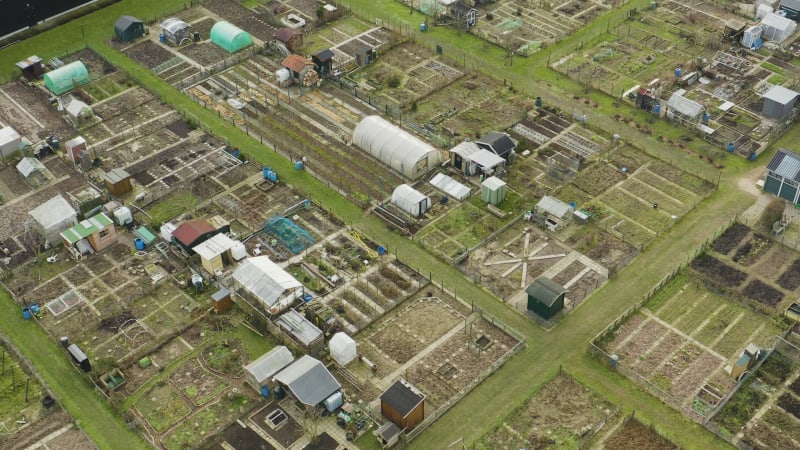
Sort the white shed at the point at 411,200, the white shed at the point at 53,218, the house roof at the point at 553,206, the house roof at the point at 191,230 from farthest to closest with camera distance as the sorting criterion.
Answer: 1. the white shed at the point at 411,200
2. the house roof at the point at 553,206
3. the white shed at the point at 53,218
4. the house roof at the point at 191,230

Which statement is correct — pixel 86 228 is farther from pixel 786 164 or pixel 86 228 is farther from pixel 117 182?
pixel 786 164

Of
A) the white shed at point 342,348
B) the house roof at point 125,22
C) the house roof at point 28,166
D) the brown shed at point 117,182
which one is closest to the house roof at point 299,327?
the white shed at point 342,348

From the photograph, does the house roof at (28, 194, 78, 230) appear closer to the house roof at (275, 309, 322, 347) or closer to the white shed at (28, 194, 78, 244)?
the white shed at (28, 194, 78, 244)

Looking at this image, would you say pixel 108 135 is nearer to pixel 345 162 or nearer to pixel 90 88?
pixel 90 88

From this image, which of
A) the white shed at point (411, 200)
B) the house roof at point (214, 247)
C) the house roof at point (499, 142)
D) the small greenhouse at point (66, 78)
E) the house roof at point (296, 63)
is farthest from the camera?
the small greenhouse at point (66, 78)

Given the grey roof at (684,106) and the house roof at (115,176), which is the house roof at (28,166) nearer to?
the house roof at (115,176)

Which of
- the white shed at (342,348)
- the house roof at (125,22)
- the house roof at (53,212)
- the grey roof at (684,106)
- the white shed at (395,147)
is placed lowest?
the white shed at (342,348)
